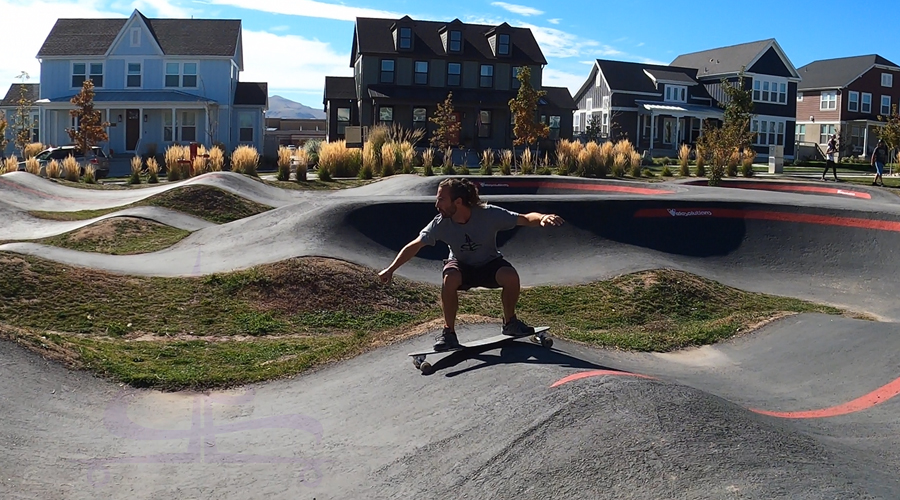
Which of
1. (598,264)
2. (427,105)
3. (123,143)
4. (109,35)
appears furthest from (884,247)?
(109,35)

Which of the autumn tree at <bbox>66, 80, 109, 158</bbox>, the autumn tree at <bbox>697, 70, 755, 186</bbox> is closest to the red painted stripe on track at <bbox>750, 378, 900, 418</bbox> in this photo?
the autumn tree at <bbox>697, 70, 755, 186</bbox>

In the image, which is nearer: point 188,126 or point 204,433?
point 204,433

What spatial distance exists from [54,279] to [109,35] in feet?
152

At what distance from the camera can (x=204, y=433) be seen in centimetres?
650

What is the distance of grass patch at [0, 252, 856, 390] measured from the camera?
27.7 ft

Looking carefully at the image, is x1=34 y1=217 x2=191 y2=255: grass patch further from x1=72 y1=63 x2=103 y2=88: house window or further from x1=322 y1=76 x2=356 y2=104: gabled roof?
x1=322 y1=76 x2=356 y2=104: gabled roof

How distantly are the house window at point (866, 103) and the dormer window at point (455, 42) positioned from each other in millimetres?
36745

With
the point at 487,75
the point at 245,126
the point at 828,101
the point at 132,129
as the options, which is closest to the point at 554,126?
the point at 487,75

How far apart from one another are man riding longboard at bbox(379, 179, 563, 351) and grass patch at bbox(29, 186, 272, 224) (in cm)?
1368

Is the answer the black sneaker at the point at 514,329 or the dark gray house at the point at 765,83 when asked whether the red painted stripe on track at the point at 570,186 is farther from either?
the dark gray house at the point at 765,83

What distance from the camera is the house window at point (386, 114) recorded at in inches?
2073

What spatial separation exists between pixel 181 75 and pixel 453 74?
1593 cm

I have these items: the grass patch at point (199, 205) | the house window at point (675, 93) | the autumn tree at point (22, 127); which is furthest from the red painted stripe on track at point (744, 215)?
the house window at point (675, 93)

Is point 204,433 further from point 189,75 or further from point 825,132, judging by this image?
point 825,132
